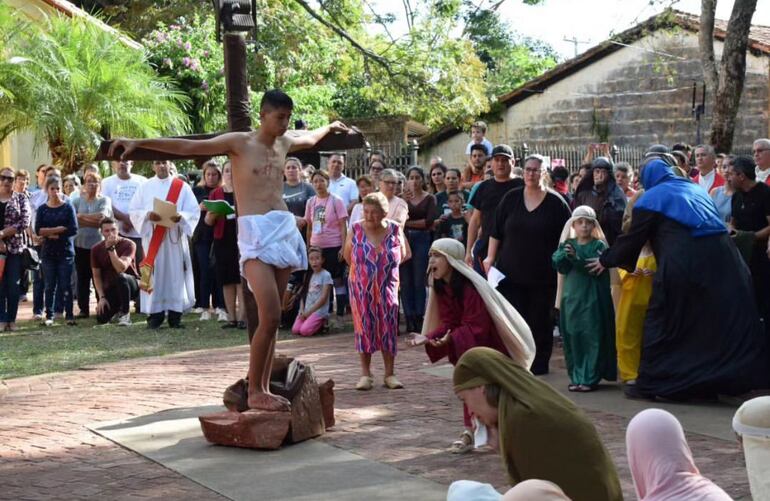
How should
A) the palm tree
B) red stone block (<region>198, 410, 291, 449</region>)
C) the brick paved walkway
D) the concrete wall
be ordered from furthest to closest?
the concrete wall < the palm tree < red stone block (<region>198, 410, 291, 449</region>) < the brick paved walkway

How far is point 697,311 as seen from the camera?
990cm

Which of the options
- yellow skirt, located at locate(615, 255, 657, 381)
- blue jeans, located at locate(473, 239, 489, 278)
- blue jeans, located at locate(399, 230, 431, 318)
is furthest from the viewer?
blue jeans, located at locate(399, 230, 431, 318)

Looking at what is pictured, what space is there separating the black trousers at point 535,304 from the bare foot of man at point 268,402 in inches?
134

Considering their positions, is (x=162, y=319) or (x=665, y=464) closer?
(x=665, y=464)

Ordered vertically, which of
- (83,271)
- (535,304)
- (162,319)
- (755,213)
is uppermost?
(755,213)

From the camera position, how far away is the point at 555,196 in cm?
1141

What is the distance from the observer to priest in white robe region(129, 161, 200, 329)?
15445mm

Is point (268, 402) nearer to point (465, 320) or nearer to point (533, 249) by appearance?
point (465, 320)

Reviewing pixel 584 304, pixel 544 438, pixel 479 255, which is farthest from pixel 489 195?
pixel 544 438

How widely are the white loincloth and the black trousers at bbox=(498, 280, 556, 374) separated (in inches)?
131

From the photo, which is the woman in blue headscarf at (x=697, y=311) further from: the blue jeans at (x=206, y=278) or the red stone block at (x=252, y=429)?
the blue jeans at (x=206, y=278)

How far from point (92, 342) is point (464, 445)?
23.8 feet

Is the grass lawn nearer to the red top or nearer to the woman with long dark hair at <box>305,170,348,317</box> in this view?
the woman with long dark hair at <box>305,170,348,317</box>

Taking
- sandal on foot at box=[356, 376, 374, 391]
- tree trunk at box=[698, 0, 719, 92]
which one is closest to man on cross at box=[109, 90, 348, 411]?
sandal on foot at box=[356, 376, 374, 391]
